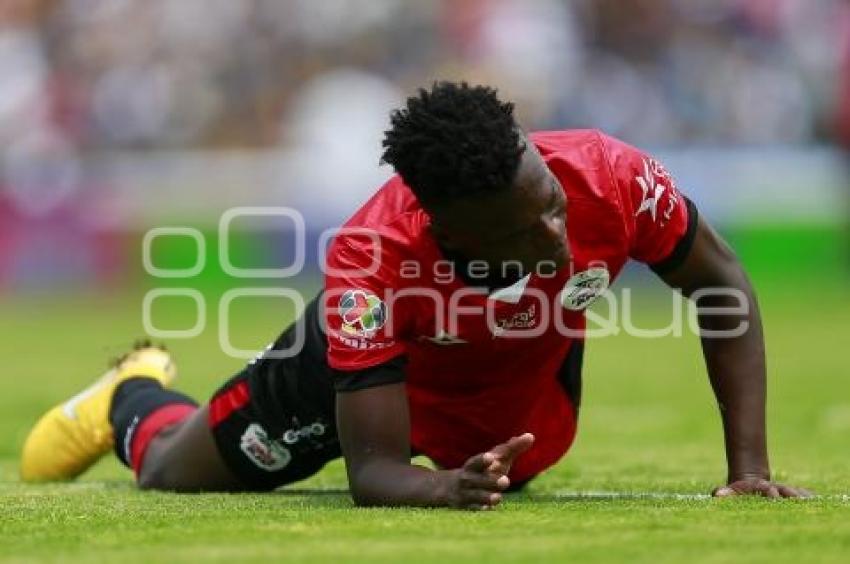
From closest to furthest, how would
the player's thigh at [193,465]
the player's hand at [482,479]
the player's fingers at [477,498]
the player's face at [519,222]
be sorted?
1. the player's face at [519,222]
2. the player's hand at [482,479]
3. the player's fingers at [477,498]
4. the player's thigh at [193,465]

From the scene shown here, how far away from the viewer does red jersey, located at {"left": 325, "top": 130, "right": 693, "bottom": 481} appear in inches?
216

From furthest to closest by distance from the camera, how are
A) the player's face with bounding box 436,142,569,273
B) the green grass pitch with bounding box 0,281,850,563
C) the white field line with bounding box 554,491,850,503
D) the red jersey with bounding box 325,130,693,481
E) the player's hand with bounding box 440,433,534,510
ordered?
the white field line with bounding box 554,491,850,503 < the red jersey with bounding box 325,130,693,481 < the player's hand with bounding box 440,433,534,510 < the player's face with bounding box 436,142,569,273 < the green grass pitch with bounding box 0,281,850,563

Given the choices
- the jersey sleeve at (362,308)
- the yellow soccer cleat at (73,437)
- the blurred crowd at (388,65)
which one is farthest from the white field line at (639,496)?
the blurred crowd at (388,65)

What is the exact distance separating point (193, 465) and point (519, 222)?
2.35 meters

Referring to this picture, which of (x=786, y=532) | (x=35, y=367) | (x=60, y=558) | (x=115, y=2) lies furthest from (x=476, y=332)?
(x=115, y=2)

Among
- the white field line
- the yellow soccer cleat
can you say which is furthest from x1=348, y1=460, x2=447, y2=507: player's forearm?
the yellow soccer cleat

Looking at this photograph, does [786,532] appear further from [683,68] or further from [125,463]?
[683,68]

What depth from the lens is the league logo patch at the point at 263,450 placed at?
6.75m

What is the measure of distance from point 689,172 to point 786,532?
14377 mm

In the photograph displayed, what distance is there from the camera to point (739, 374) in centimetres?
609

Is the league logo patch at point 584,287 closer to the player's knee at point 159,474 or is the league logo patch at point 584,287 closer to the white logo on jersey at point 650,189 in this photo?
the white logo on jersey at point 650,189

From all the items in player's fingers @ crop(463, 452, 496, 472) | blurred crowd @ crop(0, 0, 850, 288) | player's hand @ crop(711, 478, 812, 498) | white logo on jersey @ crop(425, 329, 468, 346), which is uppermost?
blurred crowd @ crop(0, 0, 850, 288)

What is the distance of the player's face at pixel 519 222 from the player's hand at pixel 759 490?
1.08 metres

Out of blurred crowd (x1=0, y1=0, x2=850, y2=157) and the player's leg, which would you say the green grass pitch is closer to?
the player's leg
